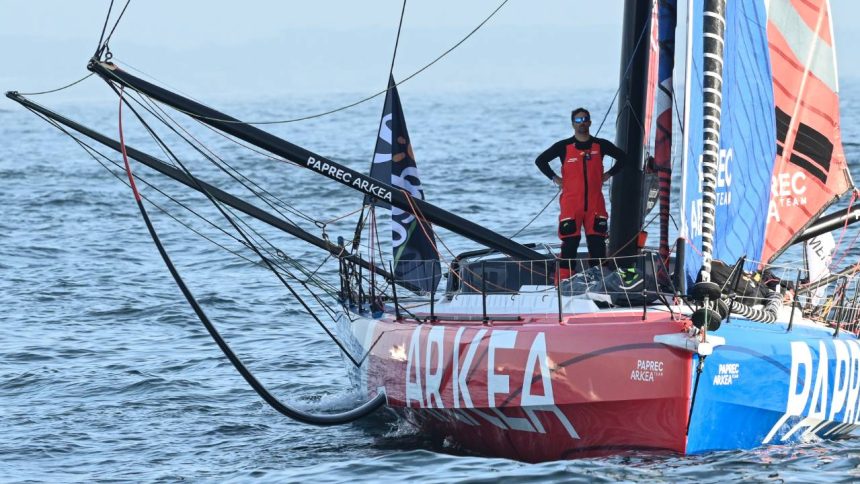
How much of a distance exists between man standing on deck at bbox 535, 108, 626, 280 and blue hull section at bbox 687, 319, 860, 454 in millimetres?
1818

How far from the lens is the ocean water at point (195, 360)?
970 centimetres

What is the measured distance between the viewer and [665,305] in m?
9.40

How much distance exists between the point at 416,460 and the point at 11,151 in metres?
34.0

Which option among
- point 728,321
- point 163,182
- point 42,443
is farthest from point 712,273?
point 163,182

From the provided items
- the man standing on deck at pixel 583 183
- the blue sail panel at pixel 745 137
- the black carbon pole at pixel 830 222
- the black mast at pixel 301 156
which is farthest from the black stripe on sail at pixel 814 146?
the black mast at pixel 301 156

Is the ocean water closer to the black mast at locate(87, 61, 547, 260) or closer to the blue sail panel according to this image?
the black mast at locate(87, 61, 547, 260)

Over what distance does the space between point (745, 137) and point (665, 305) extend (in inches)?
75.3

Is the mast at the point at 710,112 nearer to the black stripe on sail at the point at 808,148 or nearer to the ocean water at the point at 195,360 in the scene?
the ocean water at the point at 195,360

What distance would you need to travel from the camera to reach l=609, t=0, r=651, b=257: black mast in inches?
434

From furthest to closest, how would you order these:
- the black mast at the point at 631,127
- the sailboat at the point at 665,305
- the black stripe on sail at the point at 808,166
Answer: the black stripe on sail at the point at 808,166, the black mast at the point at 631,127, the sailboat at the point at 665,305

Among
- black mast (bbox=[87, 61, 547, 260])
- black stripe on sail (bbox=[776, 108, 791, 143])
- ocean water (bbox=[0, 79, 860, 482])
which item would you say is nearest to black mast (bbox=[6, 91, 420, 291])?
ocean water (bbox=[0, 79, 860, 482])

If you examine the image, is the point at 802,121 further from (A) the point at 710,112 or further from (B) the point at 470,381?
(B) the point at 470,381

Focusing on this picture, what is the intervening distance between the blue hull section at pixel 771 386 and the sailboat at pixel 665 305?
14 millimetres

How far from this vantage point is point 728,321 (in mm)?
9180
